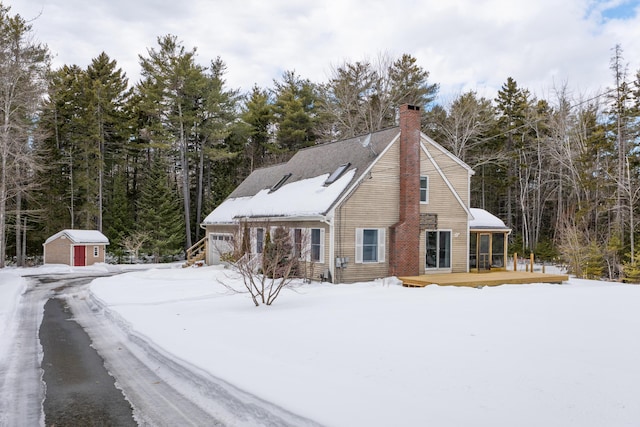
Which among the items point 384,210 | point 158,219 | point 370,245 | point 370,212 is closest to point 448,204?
point 384,210

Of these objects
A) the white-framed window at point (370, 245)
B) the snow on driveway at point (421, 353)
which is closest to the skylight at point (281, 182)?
the white-framed window at point (370, 245)

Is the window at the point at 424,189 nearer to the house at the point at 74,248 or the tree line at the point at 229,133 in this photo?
the tree line at the point at 229,133

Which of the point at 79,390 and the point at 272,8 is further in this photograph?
the point at 272,8

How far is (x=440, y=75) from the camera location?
1384 inches

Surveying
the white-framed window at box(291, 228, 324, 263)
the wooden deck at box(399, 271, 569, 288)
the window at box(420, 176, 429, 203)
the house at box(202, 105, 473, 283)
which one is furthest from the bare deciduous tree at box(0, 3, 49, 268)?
the wooden deck at box(399, 271, 569, 288)

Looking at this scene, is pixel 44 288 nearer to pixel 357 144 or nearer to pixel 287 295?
pixel 287 295

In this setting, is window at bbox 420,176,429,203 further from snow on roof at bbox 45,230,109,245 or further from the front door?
snow on roof at bbox 45,230,109,245

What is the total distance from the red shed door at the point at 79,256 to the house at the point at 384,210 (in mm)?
16480

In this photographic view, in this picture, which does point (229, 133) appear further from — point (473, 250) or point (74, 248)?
point (473, 250)

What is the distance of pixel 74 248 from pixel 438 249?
929 inches

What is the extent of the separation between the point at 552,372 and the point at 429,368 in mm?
1479

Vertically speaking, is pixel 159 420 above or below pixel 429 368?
below

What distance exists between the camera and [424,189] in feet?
60.4

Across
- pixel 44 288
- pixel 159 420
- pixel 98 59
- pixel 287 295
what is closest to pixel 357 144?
pixel 287 295
